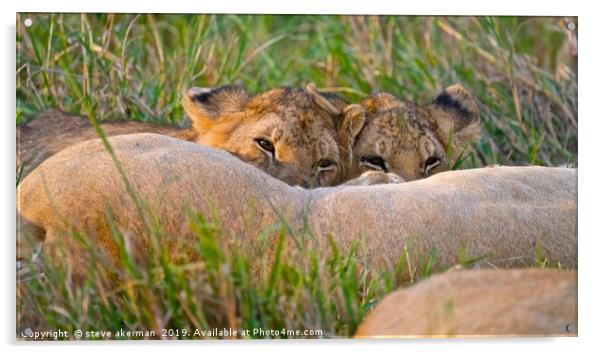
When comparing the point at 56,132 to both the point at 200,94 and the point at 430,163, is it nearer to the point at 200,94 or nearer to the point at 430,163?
the point at 200,94

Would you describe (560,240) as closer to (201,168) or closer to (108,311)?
(201,168)

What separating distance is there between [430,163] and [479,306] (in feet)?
5.96

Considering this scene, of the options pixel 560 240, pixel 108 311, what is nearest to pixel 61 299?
pixel 108 311

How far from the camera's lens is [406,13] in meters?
4.41

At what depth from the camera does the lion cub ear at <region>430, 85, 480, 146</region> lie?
5.09 meters

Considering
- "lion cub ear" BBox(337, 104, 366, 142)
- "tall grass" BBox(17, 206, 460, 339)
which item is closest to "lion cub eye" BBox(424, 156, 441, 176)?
"lion cub ear" BBox(337, 104, 366, 142)

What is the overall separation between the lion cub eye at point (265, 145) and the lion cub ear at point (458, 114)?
0.82 m

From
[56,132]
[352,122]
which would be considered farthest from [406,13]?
[56,132]

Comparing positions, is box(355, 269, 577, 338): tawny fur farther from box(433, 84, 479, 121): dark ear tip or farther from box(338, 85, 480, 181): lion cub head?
box(433, 84, 479, 121): dark ear tip

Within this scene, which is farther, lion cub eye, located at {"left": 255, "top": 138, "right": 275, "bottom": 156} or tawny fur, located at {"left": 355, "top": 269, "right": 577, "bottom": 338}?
lion cub eye, located at {"left": 255, "top": 138, "right": 275, "bottom": 156}

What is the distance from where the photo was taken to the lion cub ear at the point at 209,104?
Answer: 16.0ft

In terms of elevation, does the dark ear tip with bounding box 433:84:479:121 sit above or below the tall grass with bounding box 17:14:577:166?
below
